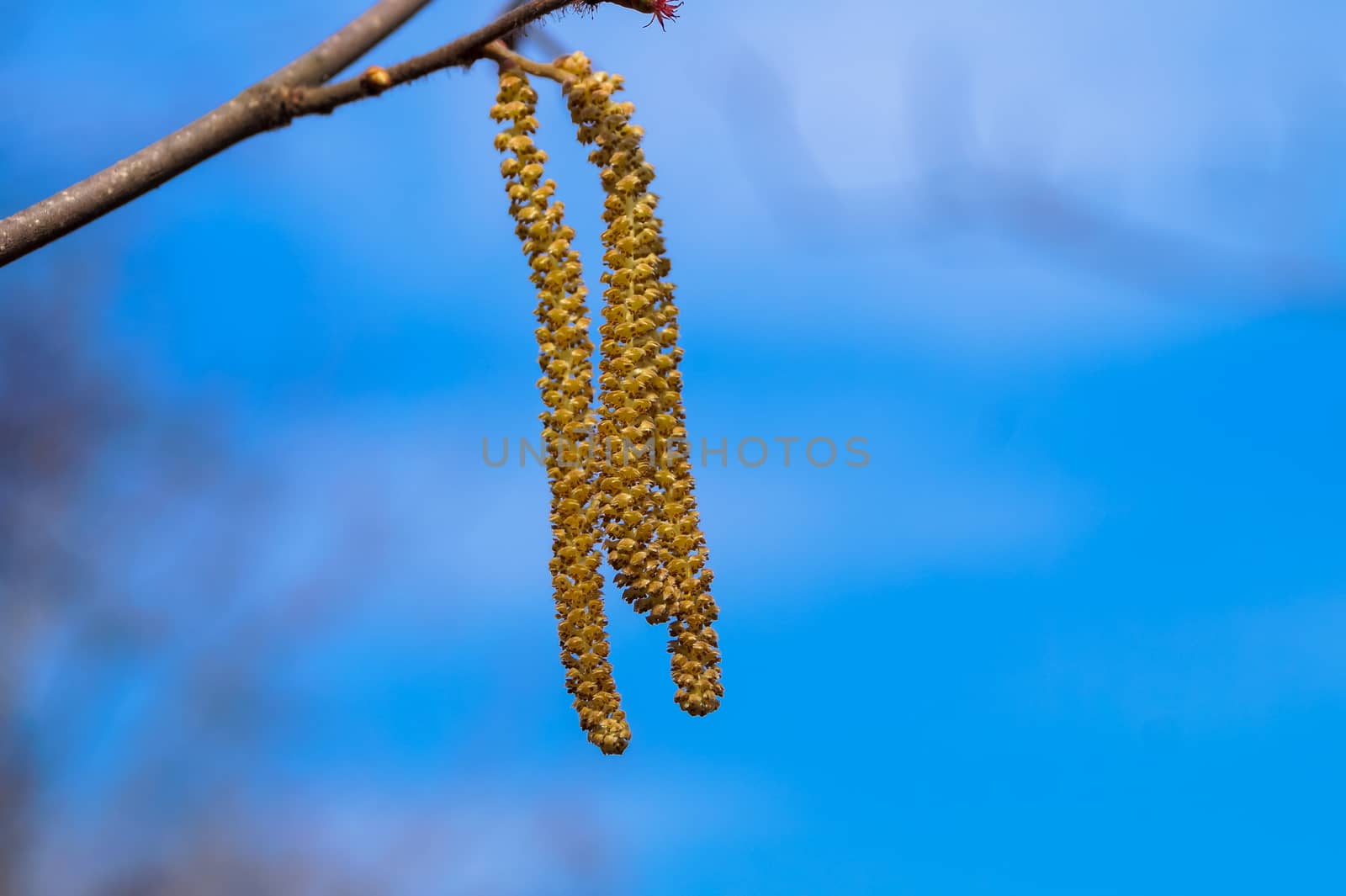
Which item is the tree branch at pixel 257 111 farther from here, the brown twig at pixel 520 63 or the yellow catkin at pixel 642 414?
the yellow catkin at pixel 642 414

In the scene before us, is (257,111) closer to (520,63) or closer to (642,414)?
(520,63)

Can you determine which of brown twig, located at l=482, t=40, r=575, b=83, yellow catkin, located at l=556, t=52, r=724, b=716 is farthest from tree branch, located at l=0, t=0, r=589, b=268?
yellow catkin, located at l=556, t=52, r=724, b=716

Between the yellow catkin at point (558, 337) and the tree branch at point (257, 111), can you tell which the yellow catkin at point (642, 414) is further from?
the tree branch at point (257, 111)

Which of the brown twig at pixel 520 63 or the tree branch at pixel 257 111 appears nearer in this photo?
the tree branch at pixel 257 111

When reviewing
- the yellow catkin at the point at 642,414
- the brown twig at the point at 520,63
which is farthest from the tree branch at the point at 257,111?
the yellow catkin at the point at 642,414

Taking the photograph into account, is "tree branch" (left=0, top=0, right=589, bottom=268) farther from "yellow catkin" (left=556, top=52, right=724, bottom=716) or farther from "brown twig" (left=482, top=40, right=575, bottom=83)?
"yellow catkin" (left=556, top=52, right=724, bottom=716)

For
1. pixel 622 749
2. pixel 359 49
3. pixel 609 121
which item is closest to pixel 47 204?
pixel 359 49

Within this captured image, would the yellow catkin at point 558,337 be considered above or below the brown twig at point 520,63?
below
